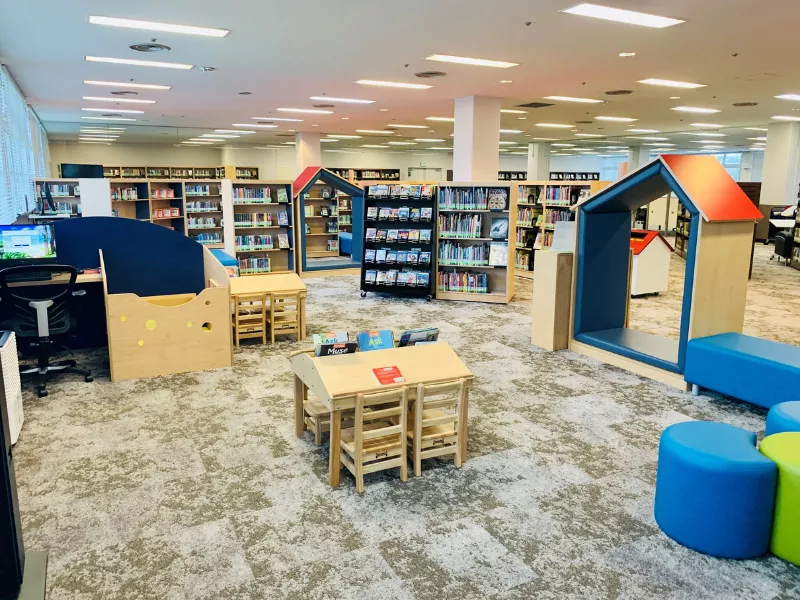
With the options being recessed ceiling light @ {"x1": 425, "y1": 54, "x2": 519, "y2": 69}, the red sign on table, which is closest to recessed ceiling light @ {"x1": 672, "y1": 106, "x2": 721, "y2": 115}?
recessed ceiling light @ {"x1": 425, "y1": 54, "x2": 519, "y2": 69}

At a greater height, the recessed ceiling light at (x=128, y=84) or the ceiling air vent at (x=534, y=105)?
the ceiling air vent at (x=534, y=105)

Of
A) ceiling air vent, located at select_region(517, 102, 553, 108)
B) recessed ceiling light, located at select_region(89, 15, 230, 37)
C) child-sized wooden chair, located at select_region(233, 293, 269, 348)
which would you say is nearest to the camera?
recessed ceiling light, located at select_region(89, 15, 230, 37)

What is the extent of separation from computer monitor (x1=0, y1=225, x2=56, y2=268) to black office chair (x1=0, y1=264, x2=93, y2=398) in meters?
0.46

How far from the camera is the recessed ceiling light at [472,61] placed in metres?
7.52

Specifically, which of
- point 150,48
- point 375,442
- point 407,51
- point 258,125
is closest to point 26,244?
point 150,48

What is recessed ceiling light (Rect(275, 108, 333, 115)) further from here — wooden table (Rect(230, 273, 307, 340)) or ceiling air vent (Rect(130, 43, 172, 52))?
wooden table (Rect(230, 273, 307, 340))

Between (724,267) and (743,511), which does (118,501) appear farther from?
(724,267)

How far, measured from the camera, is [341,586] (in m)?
2.69

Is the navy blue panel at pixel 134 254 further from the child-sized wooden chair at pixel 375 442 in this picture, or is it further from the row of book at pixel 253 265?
the row of book at pixel 253 265

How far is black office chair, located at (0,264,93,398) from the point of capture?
5.10 m

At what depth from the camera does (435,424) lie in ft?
12.1

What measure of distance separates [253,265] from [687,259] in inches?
307

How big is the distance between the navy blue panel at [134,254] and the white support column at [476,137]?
598 cm

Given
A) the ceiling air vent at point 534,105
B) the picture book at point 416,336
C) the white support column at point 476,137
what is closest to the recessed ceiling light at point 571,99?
the ceiling air vent at point 534,105
